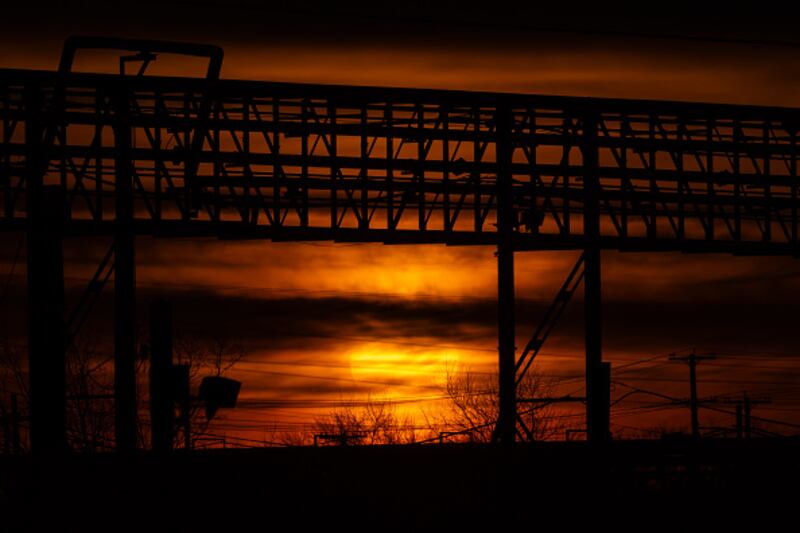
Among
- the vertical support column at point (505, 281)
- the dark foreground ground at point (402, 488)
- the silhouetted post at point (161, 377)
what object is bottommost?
the dark foreground ground at point (402, 488)

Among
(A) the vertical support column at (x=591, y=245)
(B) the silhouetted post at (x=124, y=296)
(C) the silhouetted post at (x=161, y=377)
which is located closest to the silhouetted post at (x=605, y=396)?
(A) the vertical support column at (x=591, y=245)

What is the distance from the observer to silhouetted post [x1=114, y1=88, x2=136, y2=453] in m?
22.8

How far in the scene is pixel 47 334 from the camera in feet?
64.3

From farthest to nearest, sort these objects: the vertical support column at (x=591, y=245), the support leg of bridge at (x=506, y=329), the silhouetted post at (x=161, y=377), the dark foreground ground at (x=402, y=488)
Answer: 1. the vertical support column at (x=591, y=245)
2. the support leg of bridge at (x=506, y=329)
3. the silhouetted post at (x=161, y=377)
4. the dark foreground ground at (x=402, y=488)

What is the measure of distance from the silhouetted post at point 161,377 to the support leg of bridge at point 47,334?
119cm

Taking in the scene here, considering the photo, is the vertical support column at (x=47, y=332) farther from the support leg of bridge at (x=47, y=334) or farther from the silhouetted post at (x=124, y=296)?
the silhouetted post at (x=124, y=296)

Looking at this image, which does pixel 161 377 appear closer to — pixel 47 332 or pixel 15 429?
pixel 47 332

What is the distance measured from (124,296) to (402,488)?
6.11m

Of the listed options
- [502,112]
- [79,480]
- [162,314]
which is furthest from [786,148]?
[79,480]

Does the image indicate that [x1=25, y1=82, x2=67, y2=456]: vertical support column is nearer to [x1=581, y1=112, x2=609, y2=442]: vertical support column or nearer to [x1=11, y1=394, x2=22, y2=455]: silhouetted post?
[x1=11, y1=394, x2=22, y2=455]: silhouetted post

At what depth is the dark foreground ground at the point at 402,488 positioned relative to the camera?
1794 centimetres

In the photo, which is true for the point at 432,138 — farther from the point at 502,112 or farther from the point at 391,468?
the point at 391,468

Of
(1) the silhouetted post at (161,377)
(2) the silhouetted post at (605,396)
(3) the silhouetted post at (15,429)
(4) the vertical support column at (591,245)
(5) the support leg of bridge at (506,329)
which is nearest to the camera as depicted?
(1) the silhouetted post at (161,377)

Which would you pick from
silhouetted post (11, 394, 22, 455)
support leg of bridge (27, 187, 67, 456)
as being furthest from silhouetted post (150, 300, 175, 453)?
silhouetted post (11, 394, 22, 455)
